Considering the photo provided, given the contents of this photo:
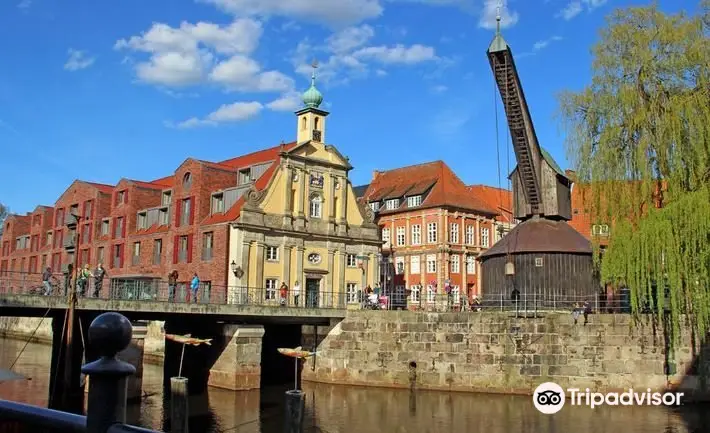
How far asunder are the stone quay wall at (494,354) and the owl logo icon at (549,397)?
251 mm

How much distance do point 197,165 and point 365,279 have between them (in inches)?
495

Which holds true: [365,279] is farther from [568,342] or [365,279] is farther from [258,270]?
[568,342]

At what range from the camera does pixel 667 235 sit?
72.1ft

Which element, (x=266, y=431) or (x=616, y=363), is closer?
(x=266, y=431)

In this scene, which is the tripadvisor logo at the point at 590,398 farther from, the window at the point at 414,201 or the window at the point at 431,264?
the window at the point at 414,201

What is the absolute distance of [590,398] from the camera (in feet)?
82.5

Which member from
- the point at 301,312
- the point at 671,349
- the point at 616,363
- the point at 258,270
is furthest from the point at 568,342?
the point at 258,270

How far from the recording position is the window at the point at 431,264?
163 ft

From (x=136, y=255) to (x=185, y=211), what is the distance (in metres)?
6.09

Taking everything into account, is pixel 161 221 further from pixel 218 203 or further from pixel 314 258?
pixel 314 258

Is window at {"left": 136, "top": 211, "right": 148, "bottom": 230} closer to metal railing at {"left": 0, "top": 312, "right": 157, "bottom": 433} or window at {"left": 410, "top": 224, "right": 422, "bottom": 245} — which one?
window at {"left": 410, "top": 224, "right": 422, "bottom": 245}

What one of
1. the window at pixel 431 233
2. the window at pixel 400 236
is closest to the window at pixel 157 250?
the window at pixel 400 236

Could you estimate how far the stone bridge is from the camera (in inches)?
925

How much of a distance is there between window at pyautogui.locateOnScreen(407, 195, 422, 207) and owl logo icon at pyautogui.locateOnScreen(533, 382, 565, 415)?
27080mm
